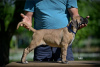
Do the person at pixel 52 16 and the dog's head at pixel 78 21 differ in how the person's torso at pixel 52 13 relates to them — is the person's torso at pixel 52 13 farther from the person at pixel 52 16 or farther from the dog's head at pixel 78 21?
the dog's head at pixel 78 21

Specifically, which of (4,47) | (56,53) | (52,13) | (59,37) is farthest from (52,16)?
(4,47)

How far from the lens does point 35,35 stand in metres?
2.60

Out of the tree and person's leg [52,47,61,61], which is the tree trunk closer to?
the tree

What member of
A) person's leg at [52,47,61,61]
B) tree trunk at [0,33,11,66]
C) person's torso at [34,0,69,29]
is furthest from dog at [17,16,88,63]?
tree trunk at [0,33,11,66]

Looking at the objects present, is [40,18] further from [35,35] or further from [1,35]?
[1,35]

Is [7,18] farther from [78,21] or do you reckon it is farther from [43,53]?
[78,21]

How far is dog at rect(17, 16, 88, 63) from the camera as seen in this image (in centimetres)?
254

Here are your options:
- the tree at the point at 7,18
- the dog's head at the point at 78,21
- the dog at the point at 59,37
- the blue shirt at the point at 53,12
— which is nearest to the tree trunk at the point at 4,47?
the tree at the point at 7,18

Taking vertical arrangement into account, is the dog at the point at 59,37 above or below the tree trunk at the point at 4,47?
above

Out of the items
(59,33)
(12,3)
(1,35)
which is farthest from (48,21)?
(1,35)

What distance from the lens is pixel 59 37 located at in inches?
102

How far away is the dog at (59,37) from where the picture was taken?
2.54 metres

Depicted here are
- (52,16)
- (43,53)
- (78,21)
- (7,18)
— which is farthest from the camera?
(7,18)

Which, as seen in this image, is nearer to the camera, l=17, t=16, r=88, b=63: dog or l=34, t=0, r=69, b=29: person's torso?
l=17, t=16, r=88, b=63: dog
